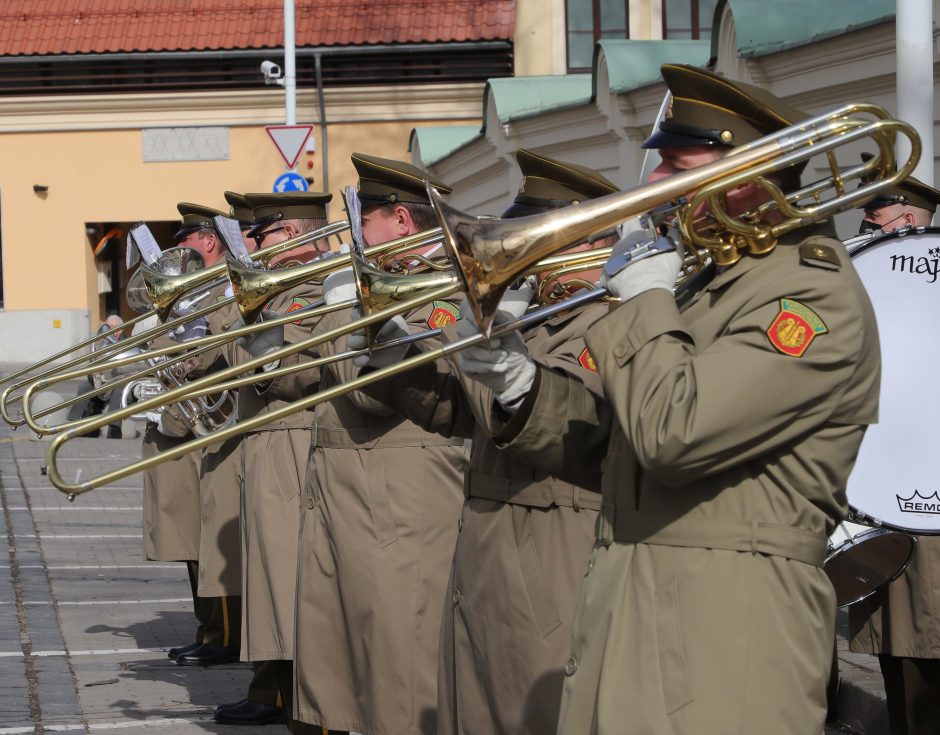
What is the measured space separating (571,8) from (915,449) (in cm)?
1981

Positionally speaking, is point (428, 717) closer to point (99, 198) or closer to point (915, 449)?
point (915, 449)

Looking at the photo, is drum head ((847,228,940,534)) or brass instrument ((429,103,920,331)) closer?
brass instrument ((429,103,920,331))

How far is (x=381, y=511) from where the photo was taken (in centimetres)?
476

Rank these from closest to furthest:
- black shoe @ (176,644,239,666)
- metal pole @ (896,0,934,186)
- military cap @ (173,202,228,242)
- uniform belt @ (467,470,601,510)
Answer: uniform belt @ (467,470,601,510) < metal pole @ (896,0,934,186) < black shoe @ (176,644,239,666) < military cap @ (173,202,228,242)

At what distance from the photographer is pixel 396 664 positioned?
4633mm

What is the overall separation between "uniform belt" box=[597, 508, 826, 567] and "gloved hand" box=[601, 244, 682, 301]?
0.40 m

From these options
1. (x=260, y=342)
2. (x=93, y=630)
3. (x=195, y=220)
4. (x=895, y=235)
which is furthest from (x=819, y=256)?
(x=93, y=630)

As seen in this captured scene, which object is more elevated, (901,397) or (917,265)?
(917,265)

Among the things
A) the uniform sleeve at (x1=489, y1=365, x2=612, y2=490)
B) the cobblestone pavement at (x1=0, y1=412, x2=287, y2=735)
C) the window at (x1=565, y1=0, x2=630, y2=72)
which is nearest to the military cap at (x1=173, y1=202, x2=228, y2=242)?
the cobblestone pavement at (x1=0, y1=412, x2=287, y2=735)

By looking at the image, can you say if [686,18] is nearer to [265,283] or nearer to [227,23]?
[227,23]

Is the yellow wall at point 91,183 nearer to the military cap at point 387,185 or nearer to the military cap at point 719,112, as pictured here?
the military cap at point 387,185

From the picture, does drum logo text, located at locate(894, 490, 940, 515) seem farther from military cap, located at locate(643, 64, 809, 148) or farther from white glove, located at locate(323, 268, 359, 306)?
military cap, located at locate(643, 64, 809, 148)

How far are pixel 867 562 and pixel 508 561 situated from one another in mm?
1506

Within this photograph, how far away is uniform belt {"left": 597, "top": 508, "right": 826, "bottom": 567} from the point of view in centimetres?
269
